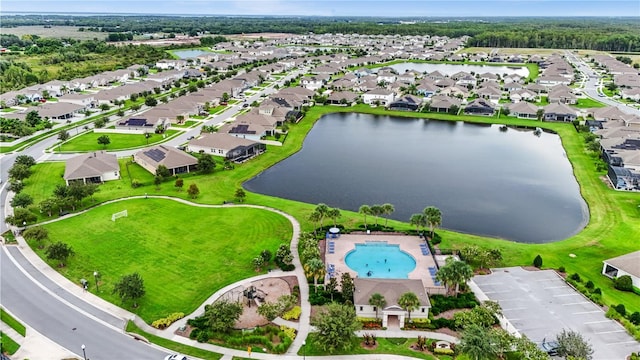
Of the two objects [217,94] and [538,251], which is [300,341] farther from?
[217,94]

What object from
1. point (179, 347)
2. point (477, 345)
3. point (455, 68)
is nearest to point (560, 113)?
point (455, 68)

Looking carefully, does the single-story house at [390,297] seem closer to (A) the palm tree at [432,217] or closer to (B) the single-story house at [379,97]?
(A) the palm tree at [432,217]

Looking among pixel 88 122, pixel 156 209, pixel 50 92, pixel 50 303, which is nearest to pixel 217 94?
pixel 88 122

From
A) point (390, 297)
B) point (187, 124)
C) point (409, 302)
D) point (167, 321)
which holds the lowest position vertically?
point (167, 321)

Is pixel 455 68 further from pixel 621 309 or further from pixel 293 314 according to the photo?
pixel 293 314

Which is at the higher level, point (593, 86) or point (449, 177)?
point (593, 86)

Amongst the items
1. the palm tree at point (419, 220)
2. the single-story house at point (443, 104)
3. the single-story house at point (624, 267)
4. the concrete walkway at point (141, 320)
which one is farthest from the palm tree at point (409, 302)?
the single-story house at point (443, 104)

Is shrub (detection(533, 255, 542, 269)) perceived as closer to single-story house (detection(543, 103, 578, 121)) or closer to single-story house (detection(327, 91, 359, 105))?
single-story house (detection(543, 103, 578, 121))
